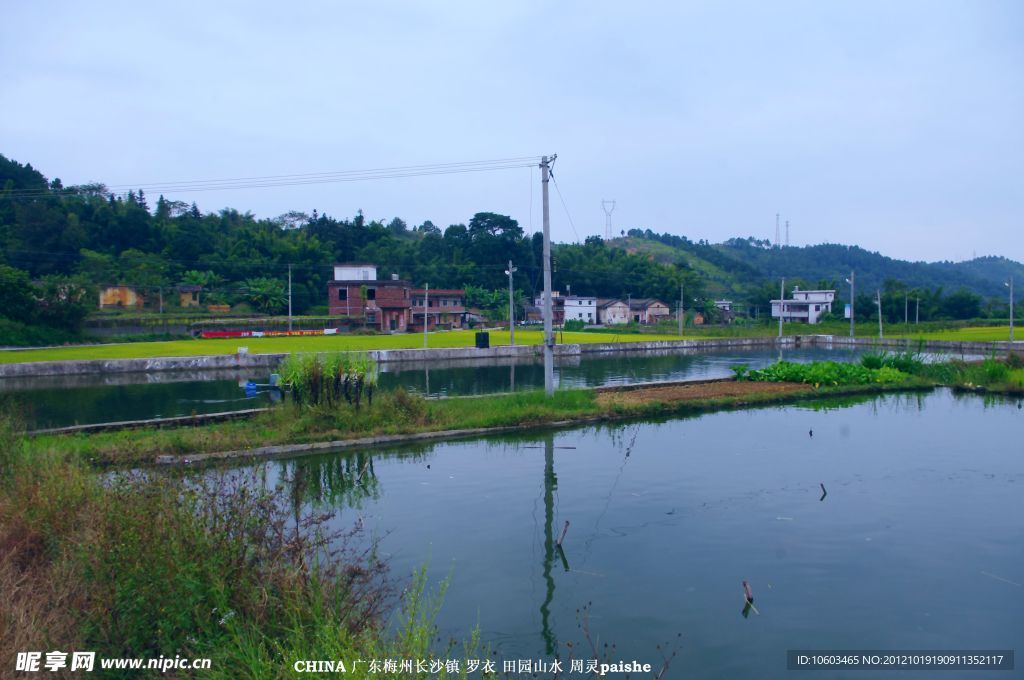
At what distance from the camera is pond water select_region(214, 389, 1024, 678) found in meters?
6.14

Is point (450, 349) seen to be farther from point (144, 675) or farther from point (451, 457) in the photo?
point (144, 675)

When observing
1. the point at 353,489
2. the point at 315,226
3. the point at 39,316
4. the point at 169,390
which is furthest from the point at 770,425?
the point at 315,226

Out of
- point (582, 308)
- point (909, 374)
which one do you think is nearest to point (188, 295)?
point (582, 308)

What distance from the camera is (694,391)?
66.9ft

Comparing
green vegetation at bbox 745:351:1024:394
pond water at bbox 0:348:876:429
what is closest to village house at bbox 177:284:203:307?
pond water at bbox 0:348:876:429

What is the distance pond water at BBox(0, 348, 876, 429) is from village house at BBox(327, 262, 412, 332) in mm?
22221

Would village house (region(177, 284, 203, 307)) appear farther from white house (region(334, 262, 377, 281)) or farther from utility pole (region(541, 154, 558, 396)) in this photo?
utility pole (region(541, 154, 558, 396))

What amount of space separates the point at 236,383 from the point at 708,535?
21.1m

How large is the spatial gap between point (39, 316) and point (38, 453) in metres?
39.2

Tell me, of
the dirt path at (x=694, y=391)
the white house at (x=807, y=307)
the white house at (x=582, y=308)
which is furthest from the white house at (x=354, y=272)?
the white house at (x=807, y=307)

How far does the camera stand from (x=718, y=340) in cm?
5100

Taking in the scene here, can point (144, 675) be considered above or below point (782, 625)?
above

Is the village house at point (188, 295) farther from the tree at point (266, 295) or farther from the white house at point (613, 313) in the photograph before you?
the white house at point (613, 313)

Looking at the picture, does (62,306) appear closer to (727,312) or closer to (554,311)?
(554,311)
